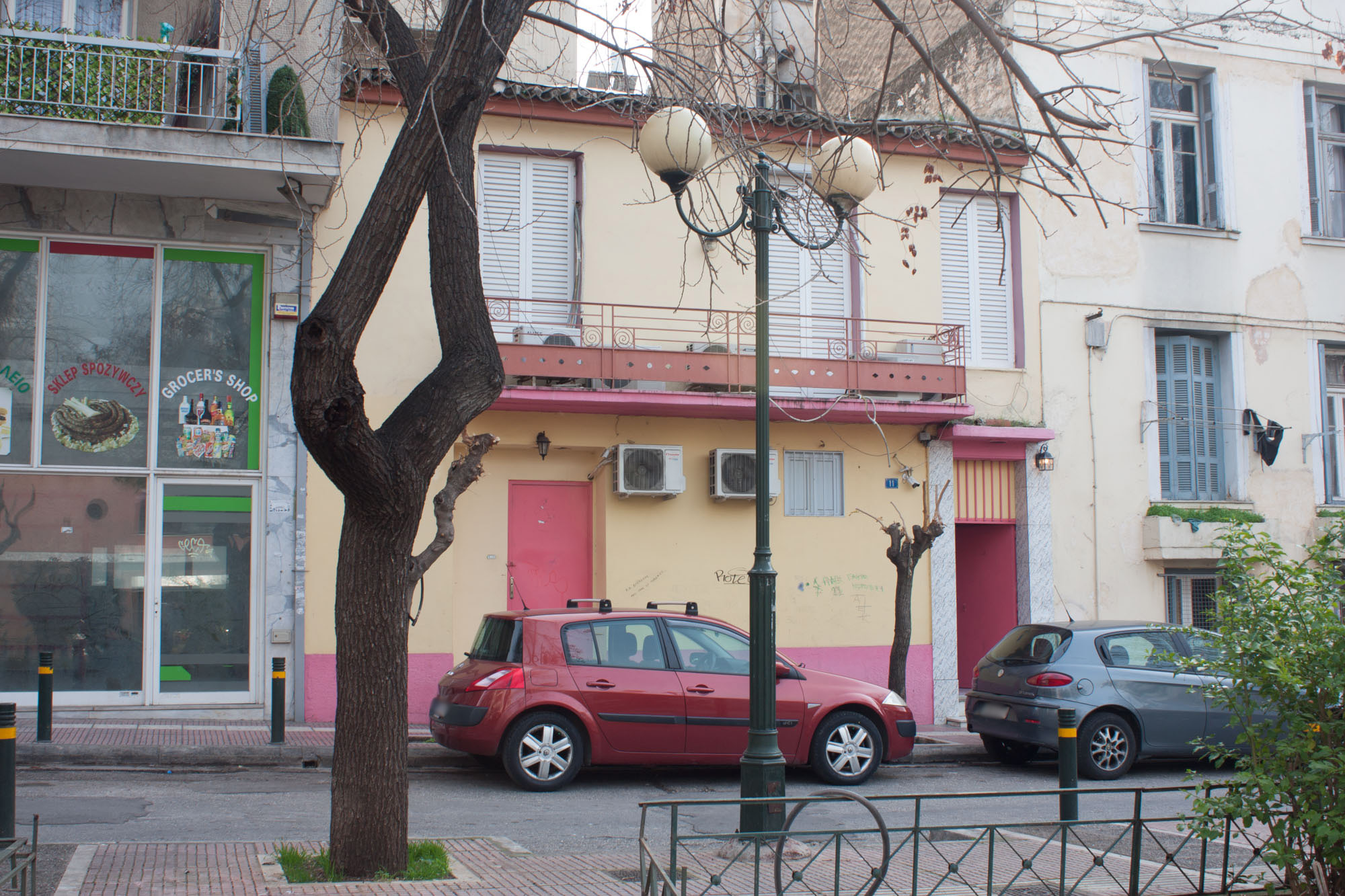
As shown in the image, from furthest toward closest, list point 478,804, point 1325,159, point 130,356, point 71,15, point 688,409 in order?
1. point 1325,159
2. point 688,409
3. point 71,15
4. point 130,356
5. point 478,804

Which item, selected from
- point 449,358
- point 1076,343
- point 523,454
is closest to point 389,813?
point 449,358

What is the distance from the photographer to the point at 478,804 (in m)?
9.00

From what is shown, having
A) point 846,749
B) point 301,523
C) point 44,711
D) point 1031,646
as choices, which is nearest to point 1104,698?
point 1031,646

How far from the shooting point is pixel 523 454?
1438cm

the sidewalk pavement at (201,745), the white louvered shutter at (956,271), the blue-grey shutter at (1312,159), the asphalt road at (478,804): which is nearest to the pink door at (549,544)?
the sidewalk pavement at (201,745)

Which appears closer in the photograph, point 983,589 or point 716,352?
point 716,352

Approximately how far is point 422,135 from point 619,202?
28.0 ft

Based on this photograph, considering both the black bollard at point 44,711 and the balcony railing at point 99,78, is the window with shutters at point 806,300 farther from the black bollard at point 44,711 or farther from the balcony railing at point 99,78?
the black bollard at point 44,711

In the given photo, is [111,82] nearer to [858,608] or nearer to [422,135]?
[422,135]

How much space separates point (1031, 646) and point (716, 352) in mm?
5369

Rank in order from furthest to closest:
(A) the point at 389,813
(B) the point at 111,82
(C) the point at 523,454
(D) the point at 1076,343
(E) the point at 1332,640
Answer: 1. (D) the point at 1076,343
2. (C) the point at 523,454
3. (B) the point at 111,82
4. (A) the point at 389,813
5. (E) the point at 1332,640

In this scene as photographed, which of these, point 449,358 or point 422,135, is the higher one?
point 422,135

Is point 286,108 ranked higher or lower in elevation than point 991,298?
higher

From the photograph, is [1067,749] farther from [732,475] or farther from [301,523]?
[301,523]
